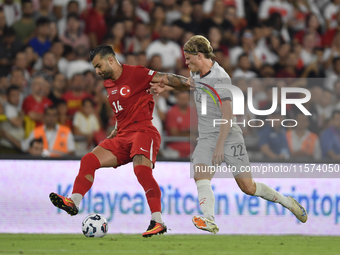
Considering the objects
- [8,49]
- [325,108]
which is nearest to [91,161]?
[325,108]

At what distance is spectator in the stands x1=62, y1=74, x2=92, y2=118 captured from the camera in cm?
854

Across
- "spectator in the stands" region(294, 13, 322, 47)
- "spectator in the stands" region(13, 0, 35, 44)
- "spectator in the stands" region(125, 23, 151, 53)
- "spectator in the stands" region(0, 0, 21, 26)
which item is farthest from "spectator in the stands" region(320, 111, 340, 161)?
"spectator in the stands" region(0, 0, 21, 26)

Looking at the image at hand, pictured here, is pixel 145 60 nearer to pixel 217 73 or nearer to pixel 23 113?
pixel 23 113

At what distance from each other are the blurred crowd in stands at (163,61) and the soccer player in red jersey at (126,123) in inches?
64.0

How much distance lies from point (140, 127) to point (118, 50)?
4380mm

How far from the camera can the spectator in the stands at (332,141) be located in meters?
7.71

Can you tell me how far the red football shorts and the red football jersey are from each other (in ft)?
0.30

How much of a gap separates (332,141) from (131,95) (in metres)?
3.43

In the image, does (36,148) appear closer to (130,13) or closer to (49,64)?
(49,64)

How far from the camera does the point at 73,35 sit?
10.1 meters

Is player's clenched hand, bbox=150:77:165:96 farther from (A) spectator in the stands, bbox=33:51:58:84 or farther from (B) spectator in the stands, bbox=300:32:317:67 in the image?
(B) spectator in the stands, bbox=300:32:317:67

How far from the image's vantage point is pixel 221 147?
18.3 feet

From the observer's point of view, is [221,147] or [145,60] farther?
[145,60]

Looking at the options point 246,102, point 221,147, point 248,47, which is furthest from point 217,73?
point 248,47
